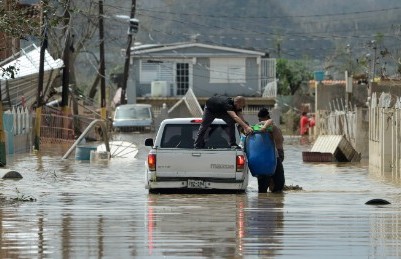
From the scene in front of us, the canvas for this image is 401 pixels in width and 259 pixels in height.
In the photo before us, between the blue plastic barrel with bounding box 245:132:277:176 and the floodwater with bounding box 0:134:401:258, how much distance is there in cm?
52

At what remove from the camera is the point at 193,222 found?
17.1 meters

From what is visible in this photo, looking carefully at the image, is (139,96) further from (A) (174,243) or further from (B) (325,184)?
(A) (174,243)

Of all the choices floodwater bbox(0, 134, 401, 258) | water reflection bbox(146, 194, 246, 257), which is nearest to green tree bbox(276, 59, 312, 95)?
floodwater bbox(0, 134, 401, 258)

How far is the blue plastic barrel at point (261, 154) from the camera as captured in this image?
23.5 m

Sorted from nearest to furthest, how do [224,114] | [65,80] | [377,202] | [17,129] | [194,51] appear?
[377,202], [224,114], [17,129], [65,80], [194,51]

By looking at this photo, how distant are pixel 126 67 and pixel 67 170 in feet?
163

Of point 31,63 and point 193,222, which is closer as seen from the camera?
point 193,222

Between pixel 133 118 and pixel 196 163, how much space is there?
5237 centimetres

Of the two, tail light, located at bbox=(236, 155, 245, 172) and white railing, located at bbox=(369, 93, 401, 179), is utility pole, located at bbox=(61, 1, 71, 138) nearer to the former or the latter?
white railing, located at bbox=(369, 93, 401, 179)

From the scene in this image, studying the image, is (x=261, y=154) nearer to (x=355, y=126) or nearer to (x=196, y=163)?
(x=196, y=163)

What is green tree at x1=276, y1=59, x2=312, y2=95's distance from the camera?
104438 mm

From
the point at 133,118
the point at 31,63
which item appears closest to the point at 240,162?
the point at 31,63

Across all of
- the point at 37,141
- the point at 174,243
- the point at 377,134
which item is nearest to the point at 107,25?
the point at 37,141

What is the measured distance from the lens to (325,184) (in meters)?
28.6
